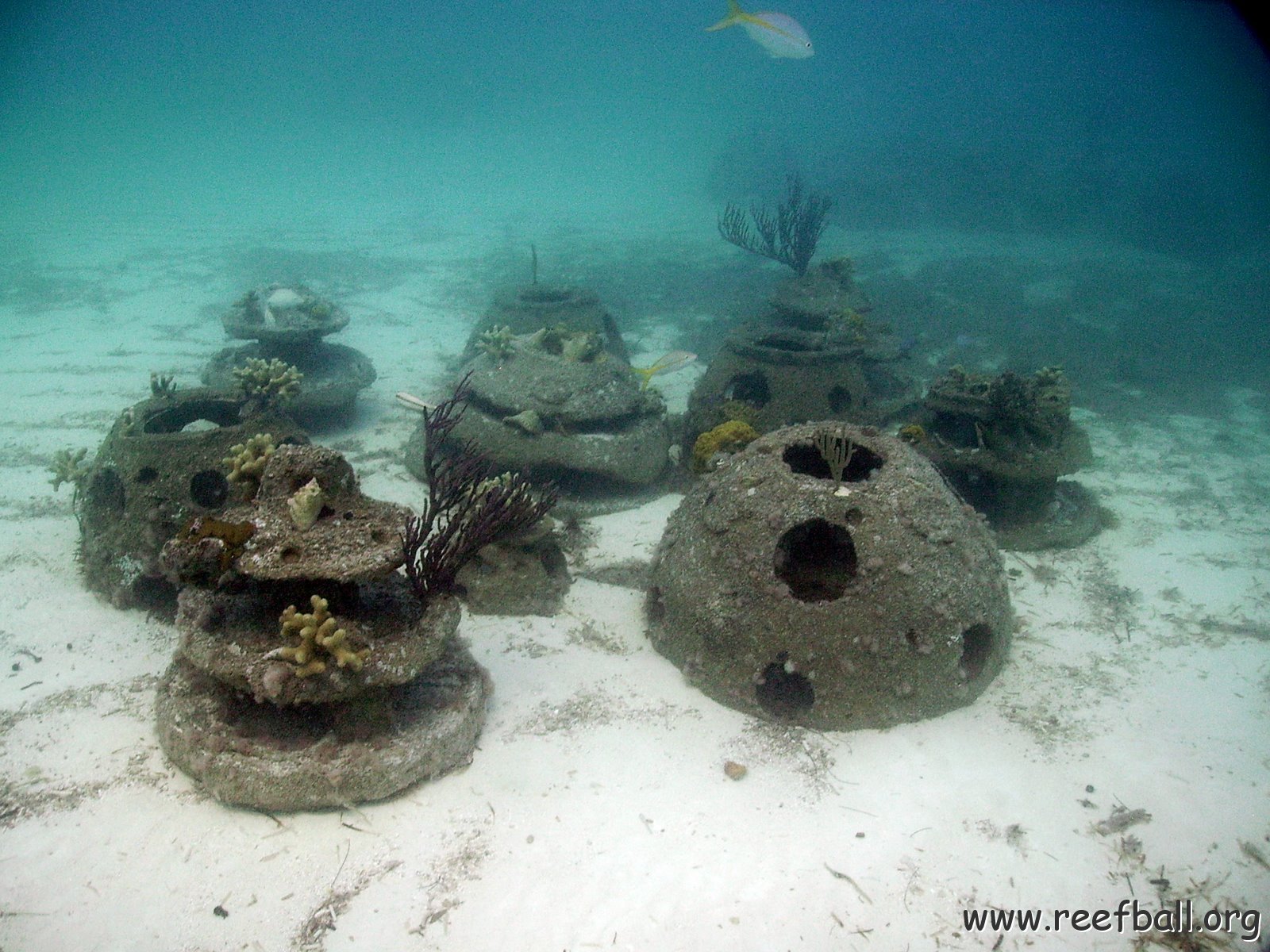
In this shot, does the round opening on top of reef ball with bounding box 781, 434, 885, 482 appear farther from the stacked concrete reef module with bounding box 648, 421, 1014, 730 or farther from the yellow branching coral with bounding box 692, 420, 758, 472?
the yellow branching coral with bounding box 692, 420, 758, 472

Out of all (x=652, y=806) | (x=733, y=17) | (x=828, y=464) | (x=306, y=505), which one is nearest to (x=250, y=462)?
(x=306, y=505)

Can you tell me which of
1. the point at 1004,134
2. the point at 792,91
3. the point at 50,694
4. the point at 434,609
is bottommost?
the point at 50,694

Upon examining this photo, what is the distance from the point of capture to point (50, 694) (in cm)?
460

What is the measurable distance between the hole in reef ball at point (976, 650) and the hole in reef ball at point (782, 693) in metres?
1.20

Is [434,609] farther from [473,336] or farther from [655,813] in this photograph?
[473,336]

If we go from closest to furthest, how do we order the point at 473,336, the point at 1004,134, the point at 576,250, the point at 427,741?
1. the point at 427,741
2. the point at 473,336
3. the point at 576,250
4. the point at 1004,134

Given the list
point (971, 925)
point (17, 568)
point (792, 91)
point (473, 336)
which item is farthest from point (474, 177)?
point (971, 925)

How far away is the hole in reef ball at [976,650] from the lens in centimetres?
481

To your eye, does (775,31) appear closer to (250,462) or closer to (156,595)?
(250,462)

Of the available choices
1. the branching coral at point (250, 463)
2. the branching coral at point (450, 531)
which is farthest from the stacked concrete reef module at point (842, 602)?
the branching coral at point (250, 463)

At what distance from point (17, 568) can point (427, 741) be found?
196 inches

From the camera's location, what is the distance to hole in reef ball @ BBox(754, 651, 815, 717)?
15.2 feet

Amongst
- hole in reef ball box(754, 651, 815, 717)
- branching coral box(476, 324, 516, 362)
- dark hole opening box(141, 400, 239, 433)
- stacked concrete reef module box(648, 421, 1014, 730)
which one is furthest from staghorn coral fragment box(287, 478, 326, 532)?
branching coral box(476, 324, 516, 362)

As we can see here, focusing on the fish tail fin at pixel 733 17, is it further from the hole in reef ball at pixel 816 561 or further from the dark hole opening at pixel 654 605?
the dark hole opening at pixel 654 605
